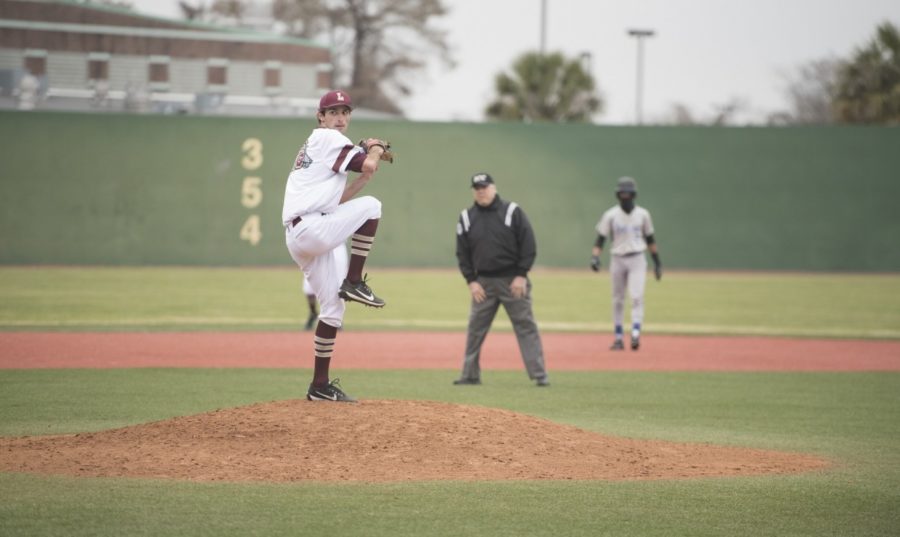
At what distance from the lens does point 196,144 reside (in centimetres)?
3384

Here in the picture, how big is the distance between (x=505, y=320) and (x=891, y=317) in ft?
23.8

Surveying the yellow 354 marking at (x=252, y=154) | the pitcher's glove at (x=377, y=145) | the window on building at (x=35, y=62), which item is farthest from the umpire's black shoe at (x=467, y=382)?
the window on building at (x=35, y=62)

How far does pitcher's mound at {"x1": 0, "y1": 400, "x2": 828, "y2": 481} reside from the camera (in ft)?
24.0

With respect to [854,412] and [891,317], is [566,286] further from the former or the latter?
[854,412]

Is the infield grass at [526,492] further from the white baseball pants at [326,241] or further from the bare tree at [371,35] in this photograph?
the bare tree at [371,35]

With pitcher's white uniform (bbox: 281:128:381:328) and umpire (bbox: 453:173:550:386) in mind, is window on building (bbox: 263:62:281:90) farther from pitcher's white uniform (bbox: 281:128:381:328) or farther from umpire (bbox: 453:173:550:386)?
pitcher's white uniform (bbox: 281:128:381:328)

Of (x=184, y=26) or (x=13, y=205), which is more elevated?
(x=184, y=26)

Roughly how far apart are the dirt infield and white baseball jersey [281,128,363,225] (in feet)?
20.3

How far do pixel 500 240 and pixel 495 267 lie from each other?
0.29 m

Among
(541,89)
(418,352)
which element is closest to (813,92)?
(541,89)

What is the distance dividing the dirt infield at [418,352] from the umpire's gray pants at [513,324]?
1.97 m

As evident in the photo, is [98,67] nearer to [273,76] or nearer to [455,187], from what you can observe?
[273,76]

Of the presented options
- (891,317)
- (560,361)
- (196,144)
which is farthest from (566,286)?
(560,361)

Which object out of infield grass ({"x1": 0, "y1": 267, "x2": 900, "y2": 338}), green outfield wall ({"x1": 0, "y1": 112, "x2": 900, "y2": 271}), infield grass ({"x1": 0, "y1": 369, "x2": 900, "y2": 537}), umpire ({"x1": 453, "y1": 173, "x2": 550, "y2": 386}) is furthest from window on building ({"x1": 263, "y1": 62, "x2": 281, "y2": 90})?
infield grass ({"x1": 0, "y1": 369, "x2": 900, "y2": 537})
